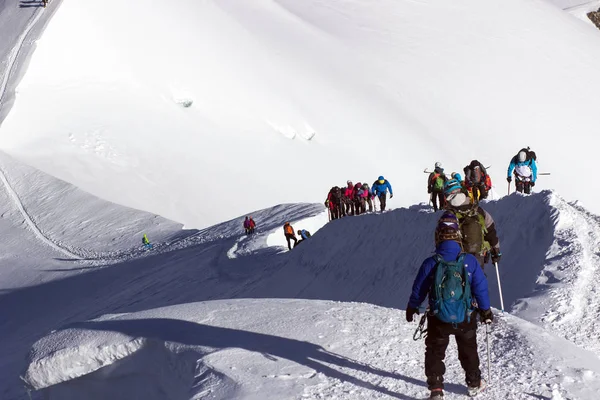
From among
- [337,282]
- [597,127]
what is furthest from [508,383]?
[597,127]

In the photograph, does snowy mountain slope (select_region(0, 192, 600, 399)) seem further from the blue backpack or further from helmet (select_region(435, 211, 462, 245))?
helmet (select_region(435, 211, 462, 245))

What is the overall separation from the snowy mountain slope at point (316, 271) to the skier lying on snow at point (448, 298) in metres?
1.07

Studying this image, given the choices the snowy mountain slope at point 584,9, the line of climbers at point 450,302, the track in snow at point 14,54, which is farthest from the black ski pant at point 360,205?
the snowy mountain slope at point 584,9

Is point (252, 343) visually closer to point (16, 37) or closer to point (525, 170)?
point (525, 170)

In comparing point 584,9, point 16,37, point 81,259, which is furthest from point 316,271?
point 584,9

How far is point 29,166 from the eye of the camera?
39875 millimetres

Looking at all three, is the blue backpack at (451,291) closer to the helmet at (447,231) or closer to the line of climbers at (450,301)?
the line of climbers at (450,301)

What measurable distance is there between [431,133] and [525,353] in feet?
152

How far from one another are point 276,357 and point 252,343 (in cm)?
43

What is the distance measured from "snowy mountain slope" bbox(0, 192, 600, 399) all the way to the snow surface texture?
12.3 meters

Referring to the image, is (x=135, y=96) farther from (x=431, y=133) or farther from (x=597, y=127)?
(x=597, y=127)

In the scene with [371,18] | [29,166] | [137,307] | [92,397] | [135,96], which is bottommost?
[137,307]

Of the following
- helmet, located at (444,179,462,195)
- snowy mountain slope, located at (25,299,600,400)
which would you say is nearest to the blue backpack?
snowy mountain slope, located at (25,299,600,400)

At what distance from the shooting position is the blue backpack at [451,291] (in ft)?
21.1
